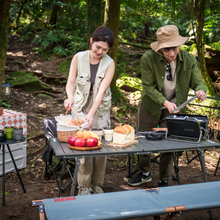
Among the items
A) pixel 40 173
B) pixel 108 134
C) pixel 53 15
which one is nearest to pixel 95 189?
pixel 108 134

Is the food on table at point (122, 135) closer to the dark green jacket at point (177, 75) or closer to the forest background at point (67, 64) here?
the dark green jacket at point (177, 75)

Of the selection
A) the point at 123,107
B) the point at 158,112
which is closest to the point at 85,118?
the point at 158,112

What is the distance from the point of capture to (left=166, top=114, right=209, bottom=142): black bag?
2535mm

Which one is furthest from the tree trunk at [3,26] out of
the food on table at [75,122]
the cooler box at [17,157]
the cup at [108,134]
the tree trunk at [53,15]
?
the tree trunk at [53,15]

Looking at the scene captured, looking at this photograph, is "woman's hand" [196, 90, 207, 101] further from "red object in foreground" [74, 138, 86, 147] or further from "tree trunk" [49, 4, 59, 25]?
"tree trunk" [49, 4, 59, 25]

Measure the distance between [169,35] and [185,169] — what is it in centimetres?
271

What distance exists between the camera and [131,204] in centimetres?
166

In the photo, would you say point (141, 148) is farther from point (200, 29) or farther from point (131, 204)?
point (200, 29)

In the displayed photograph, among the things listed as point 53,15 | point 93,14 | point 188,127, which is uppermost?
point 53,15

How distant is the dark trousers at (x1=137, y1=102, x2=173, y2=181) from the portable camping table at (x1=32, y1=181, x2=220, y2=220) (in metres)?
1.23

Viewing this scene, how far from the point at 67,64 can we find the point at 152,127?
6538 mm

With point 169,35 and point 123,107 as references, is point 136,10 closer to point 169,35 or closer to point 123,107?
point 123,107

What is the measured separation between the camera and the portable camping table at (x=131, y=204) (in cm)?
152

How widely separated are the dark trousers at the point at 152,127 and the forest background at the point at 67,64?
0.45 meters
